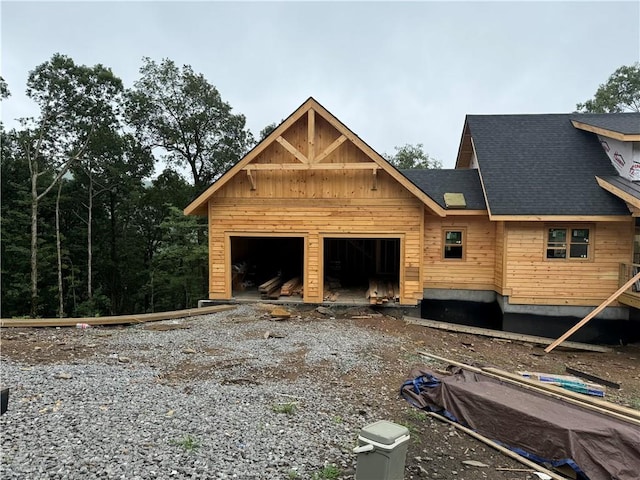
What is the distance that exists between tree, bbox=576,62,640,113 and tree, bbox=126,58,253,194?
2770 centimetres

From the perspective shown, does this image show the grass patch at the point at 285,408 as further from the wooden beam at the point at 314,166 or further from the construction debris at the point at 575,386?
the wooden beam at the point at 314,166

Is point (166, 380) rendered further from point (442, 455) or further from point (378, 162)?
point (378, 162)

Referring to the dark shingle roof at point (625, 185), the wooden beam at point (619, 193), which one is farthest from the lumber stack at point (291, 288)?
the dark shingle roof at point (625, 185)

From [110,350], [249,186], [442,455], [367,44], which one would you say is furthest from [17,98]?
[442,455]

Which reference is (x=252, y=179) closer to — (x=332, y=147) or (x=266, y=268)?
(x=332, y=147)

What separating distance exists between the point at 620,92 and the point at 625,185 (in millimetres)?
24892

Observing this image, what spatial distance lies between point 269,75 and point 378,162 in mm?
22786

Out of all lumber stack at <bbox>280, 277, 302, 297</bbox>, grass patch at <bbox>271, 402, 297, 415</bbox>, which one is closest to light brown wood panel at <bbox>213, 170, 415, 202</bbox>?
lumber stack at <bbox>280, 277, 302, 297</bbox>

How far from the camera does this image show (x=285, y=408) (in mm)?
5199

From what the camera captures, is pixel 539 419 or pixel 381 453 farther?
pixel 539 419

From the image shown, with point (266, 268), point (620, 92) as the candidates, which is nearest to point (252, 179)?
point (266, 268)

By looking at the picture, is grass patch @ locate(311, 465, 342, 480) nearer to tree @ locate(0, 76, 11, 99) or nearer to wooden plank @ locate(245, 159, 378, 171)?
wooden plank @ locate(245, 159, 378, 171)

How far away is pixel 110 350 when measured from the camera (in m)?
7.88

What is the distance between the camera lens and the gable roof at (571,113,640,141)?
12.7 meters
